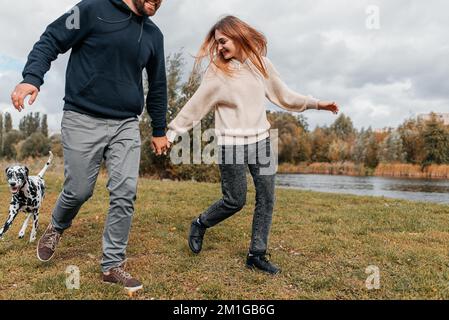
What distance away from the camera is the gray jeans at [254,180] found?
161 inches

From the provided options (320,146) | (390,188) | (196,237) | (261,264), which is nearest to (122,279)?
(196,237)

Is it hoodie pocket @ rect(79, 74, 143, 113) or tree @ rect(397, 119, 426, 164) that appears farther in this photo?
tree @ rect(397, 119, 426, 164)

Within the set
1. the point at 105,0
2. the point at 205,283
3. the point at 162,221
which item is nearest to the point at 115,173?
the point at 205,283

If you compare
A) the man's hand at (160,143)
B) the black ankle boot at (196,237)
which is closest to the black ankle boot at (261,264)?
the black ankle boot at (196,237)

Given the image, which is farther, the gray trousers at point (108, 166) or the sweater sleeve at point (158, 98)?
the sweater sleeve at point (158, 98)

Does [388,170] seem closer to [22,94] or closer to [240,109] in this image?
[240,109]

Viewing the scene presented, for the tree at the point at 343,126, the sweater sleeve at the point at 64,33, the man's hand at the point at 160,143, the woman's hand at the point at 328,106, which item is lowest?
the man's hand at the point at 160,143

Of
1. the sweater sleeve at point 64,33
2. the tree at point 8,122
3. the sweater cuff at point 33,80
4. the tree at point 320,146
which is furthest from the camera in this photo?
the tree at point 8,122

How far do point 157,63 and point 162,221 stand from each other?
3257 millimetres

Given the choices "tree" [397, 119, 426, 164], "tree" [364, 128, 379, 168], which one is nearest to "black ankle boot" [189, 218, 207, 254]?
"tree" [397, 119, 426, 164]

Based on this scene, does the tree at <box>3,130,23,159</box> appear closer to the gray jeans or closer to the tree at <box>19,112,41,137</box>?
the tree at <box>19,112,41,137</box>

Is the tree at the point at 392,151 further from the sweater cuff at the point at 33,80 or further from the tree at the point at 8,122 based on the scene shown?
the tree at the point at 8,122

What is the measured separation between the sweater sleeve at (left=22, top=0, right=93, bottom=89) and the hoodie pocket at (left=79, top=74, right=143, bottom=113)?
361mm

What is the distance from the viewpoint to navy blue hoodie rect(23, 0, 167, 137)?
3.54 m
